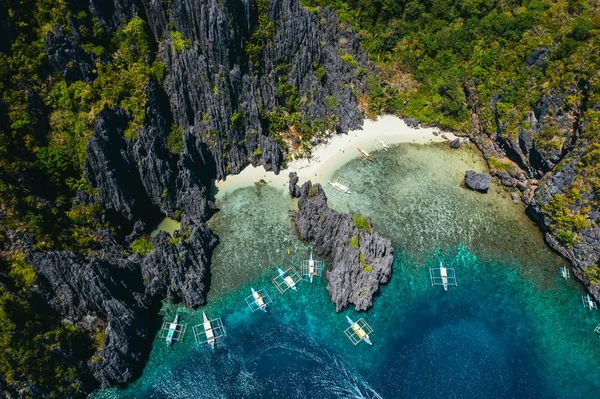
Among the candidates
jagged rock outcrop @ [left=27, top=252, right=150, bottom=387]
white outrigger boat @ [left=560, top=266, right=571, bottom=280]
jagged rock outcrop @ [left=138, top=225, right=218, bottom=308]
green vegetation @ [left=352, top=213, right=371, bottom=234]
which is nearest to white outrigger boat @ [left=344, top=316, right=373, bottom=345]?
green vegetation @ [left=352, top=213, right=371, bottom=234]

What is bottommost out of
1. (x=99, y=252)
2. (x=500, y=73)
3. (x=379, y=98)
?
(x=99, y=252)

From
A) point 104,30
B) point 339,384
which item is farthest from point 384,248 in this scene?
point 104,30

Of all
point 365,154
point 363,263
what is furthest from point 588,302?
point 365,154

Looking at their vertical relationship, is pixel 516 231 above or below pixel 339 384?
above

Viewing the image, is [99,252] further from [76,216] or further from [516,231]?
[516,231]

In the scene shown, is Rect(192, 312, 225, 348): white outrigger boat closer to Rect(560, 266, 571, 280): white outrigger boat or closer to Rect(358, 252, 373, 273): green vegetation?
Rect(358, 252, 373, 273): green vegetation
